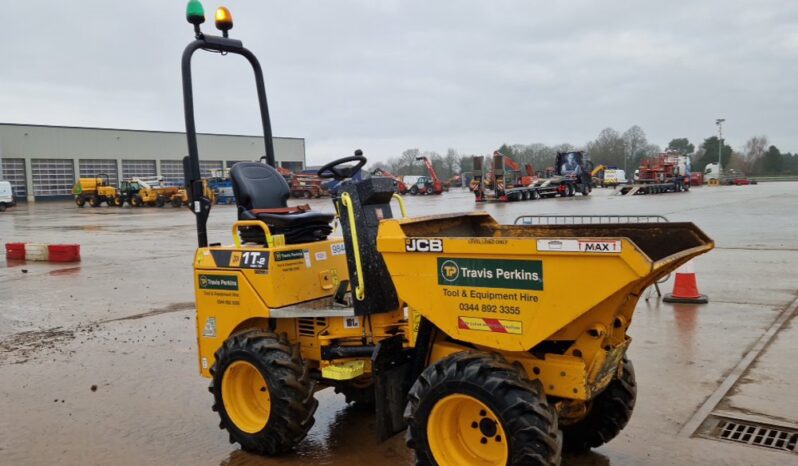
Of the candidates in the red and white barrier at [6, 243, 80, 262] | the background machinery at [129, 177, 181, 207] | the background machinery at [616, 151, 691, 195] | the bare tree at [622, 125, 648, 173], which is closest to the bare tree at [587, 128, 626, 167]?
the bare tree at [622, 125, 648, 173]

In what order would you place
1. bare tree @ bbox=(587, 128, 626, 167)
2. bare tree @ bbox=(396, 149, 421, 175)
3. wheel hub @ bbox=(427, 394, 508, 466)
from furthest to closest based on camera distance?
bare tree @ bbox=(587, 128, 626, 167)
bare tree @ bbox=(396, 149, 421, 175)
wheel hub @ bbox=(427, 394, 508, 466)

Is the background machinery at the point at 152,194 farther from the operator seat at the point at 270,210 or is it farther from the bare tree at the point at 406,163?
the operator seat at the point at 270,210

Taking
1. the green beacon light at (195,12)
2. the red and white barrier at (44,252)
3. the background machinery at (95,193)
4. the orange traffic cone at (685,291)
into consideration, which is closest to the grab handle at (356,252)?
the green beacon light at (195,12)

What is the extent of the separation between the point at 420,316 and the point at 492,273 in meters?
0.65

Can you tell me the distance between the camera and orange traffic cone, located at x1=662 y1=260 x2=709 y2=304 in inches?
338

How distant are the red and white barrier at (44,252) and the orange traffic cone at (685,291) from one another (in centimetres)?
1278

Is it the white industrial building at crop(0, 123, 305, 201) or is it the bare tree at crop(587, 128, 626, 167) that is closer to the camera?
the white industrial building at crop(0, 123, 305, 201)

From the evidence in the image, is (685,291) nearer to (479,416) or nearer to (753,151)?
(479,416)

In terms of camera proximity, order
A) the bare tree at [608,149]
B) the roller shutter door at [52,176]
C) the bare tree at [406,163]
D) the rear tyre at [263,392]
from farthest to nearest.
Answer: the bare tree at [608,149] → the bare tree at [406,163] → the roller shutter door at [52,176] → the rear tyre at [263,392]

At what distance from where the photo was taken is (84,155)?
209 feet

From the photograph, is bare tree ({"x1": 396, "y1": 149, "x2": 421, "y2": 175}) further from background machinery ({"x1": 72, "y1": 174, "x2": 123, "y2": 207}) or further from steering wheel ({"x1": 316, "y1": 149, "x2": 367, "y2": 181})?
steering wheel ({"x1": 316, "y1": 149, "x2": 367, "y2": 181})

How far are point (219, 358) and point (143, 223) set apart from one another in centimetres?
2598

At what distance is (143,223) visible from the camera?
28531 millimetres

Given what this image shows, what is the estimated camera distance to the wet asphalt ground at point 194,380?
4461 millimetres
